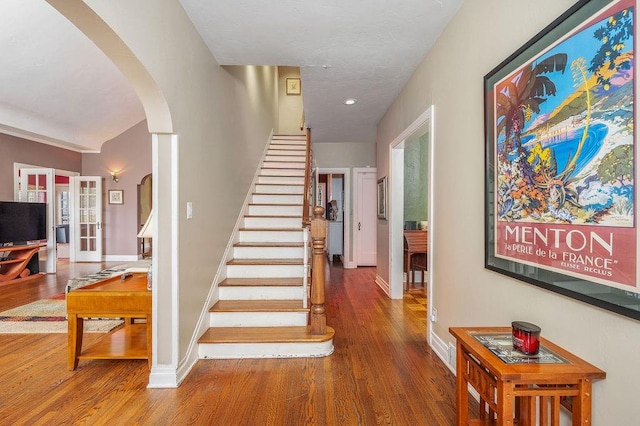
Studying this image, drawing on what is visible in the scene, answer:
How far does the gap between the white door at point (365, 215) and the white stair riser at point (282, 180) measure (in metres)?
1.75

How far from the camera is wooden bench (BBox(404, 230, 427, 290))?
16.8 ft

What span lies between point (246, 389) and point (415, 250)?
11.6 feet

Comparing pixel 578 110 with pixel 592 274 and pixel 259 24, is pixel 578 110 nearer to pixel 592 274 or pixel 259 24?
pixel 592 274

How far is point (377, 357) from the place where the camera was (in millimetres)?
2730

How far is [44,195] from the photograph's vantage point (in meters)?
6.63

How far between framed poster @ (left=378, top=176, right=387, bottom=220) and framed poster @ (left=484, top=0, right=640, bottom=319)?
3228mm

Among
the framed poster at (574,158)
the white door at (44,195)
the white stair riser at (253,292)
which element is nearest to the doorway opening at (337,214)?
the white stair riser at (253,292)

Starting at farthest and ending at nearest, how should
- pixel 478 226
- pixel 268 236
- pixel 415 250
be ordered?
pixel 415 250 → pixel 268 236 → pixel 478 226

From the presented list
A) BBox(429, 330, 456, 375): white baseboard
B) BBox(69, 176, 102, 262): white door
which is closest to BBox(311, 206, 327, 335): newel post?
BBox(429, 330, 456, 375): white baseboard

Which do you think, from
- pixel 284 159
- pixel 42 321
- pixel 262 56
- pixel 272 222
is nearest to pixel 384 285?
pixel 272 222

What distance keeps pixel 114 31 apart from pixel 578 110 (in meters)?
2.09

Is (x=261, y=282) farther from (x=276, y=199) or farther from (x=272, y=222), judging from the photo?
(x=276, y=199)

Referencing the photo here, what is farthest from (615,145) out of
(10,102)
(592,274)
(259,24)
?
(10,102)

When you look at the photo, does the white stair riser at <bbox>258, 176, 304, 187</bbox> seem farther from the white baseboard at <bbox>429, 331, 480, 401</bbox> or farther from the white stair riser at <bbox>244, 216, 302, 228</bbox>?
the white baseboard at <bbox>429, 331, 480, 401</bbox>
